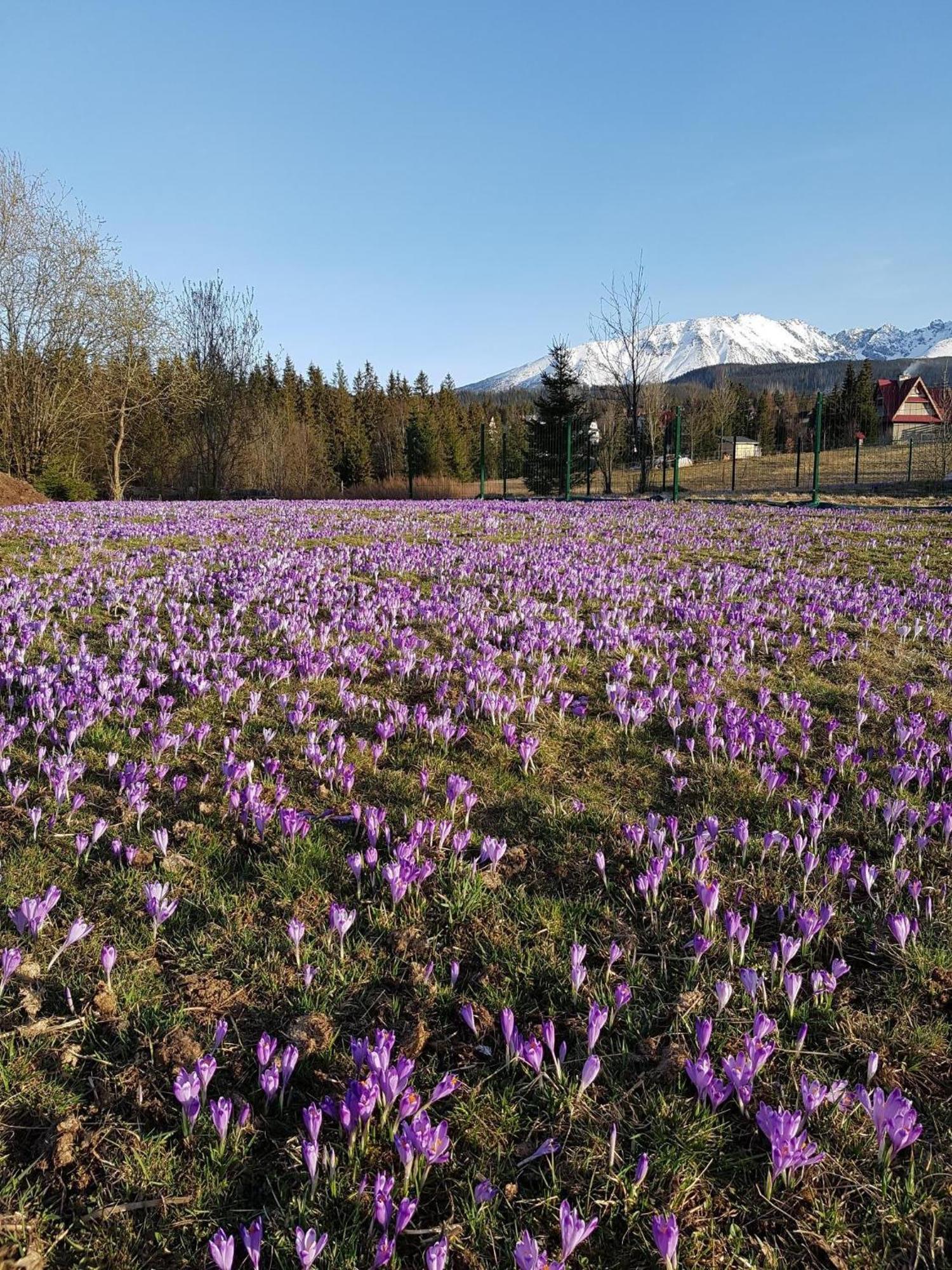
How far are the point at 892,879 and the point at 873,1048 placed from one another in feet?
3.14

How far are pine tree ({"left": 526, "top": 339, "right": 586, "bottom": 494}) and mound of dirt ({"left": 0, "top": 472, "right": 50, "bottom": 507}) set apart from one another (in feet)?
81.6

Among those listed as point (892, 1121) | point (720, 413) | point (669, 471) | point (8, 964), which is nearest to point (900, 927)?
point (892, 1121)

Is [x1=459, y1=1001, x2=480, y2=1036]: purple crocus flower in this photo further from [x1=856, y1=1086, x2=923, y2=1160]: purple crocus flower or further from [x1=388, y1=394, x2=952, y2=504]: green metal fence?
[x1=388, y1=394, x2=952, y2=504]: green metal fence

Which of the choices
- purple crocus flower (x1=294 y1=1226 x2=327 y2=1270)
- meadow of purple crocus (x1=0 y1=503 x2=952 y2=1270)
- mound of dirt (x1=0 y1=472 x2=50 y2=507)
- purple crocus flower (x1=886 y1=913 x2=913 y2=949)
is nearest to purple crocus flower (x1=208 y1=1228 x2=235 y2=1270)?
meadow of purple crocus (x1=0 y1=503 x2=952 y2=1270)

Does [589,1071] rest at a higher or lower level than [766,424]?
lower

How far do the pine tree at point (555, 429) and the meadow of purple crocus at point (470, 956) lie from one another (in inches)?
1395

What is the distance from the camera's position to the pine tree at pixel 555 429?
4069 centimetres

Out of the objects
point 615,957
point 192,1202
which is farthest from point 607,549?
point 192,1202

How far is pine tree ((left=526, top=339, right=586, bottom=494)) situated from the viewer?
1602 inches

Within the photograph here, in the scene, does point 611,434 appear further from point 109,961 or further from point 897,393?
point 897,393

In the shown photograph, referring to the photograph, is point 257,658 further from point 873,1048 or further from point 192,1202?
point 873,1048

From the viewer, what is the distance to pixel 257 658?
17.6 feet

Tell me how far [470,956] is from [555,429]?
138ft

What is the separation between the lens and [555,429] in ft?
139
